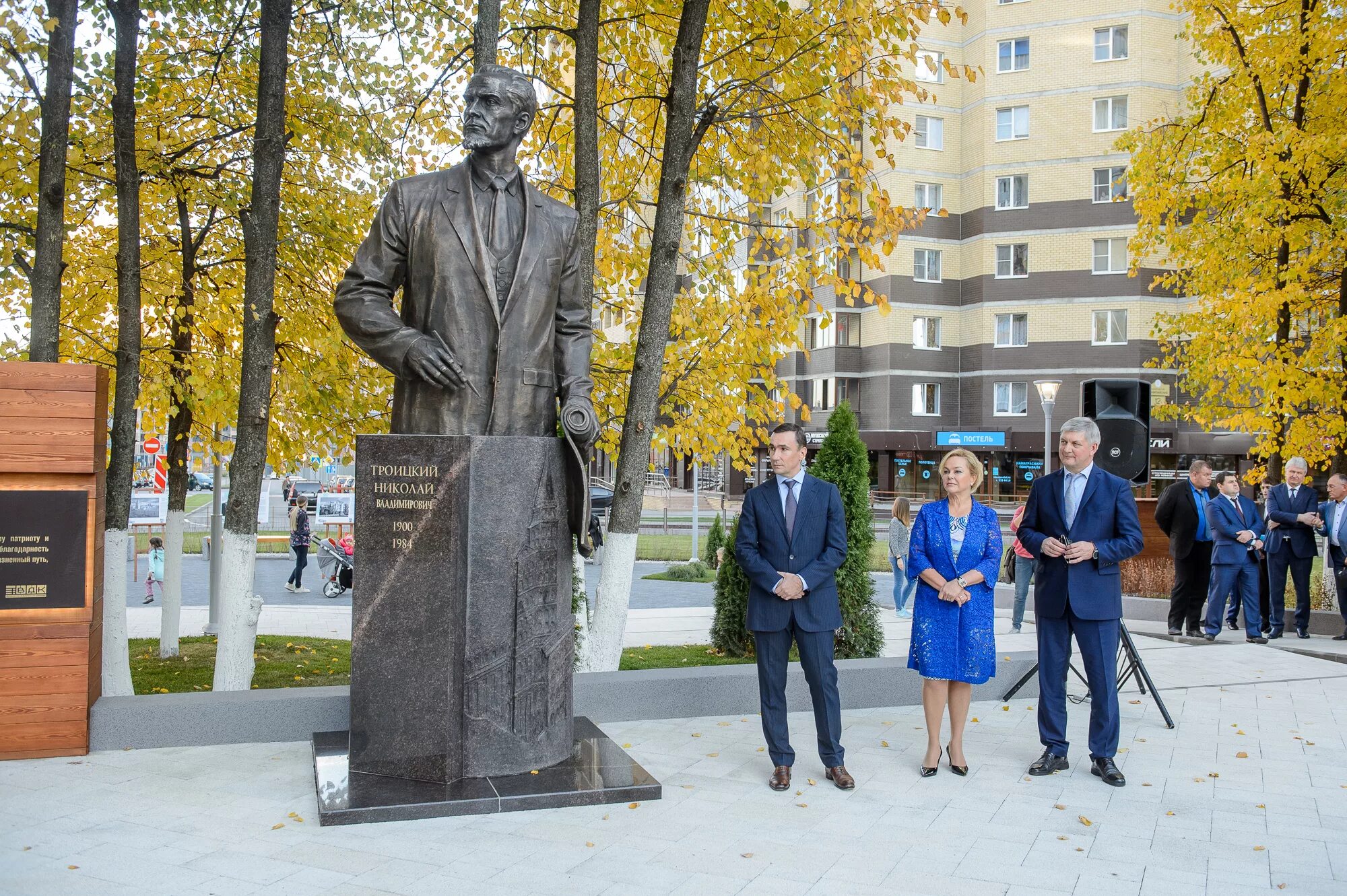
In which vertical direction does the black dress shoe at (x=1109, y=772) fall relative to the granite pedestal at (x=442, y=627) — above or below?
below

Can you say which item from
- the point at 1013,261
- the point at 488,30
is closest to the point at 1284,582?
the point at 488,30

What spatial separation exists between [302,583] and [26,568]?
53.8ft

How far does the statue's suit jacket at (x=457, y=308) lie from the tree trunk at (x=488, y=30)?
2514 millimetres

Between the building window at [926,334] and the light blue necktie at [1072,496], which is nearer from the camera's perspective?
the light blue necktie at [1072,496]

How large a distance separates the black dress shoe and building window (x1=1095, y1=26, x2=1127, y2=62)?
126 ft

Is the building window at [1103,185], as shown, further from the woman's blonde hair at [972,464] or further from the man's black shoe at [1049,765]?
the man's black shoe at [1049,765]

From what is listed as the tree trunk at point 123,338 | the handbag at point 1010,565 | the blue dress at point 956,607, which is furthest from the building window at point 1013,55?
the blue dress at point 956,607

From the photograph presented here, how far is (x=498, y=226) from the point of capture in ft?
20.0

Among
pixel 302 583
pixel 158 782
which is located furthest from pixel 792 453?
pixel 302 583

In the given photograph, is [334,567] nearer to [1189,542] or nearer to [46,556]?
[1189,542]

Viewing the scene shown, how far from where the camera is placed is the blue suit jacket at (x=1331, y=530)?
42.5ft

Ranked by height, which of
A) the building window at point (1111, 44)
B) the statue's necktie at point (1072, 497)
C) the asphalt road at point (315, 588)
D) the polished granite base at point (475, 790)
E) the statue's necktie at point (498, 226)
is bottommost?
the asphalt road at point (315, 588)

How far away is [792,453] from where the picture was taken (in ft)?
20.4

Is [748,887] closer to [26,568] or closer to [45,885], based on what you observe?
[45,885]
